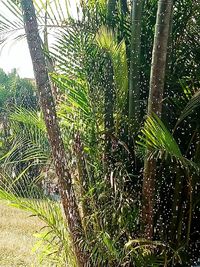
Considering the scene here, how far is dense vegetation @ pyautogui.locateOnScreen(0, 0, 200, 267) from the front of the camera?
2.65 meters

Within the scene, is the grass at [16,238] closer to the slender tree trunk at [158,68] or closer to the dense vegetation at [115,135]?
the dense vegetation at [115,135]

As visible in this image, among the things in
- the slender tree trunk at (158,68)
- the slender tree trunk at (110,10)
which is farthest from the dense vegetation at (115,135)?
the slender tree trunk at (158,68)

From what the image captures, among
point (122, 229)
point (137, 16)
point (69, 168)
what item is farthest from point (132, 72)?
point (122, 229)

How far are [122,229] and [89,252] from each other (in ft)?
0.92

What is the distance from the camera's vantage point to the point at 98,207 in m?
2.86

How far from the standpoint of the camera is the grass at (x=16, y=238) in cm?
514

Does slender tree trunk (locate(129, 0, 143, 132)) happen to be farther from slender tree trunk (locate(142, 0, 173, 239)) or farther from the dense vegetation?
slender tree trunk (locate(142, 0, 173, 239))

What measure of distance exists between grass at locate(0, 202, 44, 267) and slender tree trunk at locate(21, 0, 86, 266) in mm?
1307

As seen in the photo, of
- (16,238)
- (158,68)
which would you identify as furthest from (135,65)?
(16,238)

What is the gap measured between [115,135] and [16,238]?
4036 millimetres

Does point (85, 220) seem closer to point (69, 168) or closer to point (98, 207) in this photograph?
point (98, 207)

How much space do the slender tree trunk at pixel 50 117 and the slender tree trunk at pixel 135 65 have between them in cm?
41

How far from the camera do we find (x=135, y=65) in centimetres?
258

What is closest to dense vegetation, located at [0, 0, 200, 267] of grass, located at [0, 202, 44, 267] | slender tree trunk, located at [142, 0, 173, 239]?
slender tree trunk, located at [142, 0, 173, 239]
